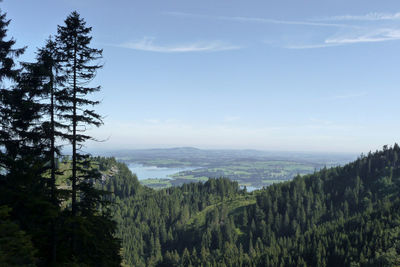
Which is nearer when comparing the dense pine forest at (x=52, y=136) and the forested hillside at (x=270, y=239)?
the dense pine forest at (x=52, y=136)

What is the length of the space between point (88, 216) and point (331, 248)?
446 feet

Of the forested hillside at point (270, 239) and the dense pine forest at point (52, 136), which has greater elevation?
the dense pine forest at point (52, 136)

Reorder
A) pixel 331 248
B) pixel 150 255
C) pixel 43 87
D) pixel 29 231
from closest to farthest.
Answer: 1. pixel 29 231
2. pixel 43 87
3. pixel 331 248
4. pixel 150 255

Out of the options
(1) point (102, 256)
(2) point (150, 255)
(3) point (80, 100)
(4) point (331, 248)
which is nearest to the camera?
(3) point (80, 100)

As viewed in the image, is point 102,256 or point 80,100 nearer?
point 80,100

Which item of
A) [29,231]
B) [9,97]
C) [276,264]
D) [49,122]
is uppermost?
[9,97]

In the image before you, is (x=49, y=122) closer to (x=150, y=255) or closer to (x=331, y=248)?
(x=331, y=248)

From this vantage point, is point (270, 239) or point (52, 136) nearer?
point (52, 136)

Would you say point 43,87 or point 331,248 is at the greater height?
point 43,87

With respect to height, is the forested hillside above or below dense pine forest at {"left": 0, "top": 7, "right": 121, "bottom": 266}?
below

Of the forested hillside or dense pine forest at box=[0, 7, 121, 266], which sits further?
the forested hillside

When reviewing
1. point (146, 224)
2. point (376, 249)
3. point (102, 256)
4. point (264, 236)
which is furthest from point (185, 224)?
point (102, 256)

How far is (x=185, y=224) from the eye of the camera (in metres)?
199

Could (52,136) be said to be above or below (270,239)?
above
